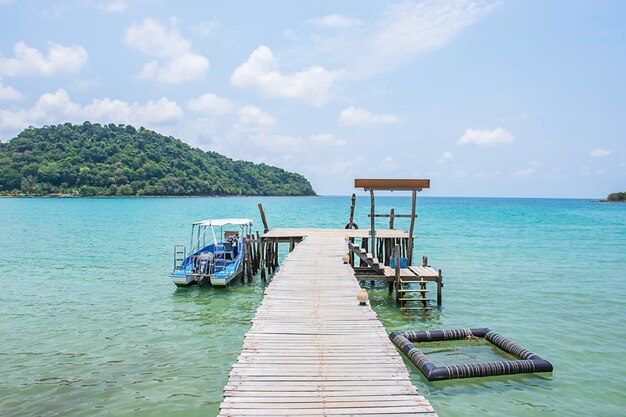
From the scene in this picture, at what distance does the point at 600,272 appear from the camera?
86.0 ft

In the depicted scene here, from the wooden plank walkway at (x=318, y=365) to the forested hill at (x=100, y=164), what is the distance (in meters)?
141

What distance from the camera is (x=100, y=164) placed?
144750mm

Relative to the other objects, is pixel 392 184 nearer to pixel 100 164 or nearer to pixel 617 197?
pixel 100 164

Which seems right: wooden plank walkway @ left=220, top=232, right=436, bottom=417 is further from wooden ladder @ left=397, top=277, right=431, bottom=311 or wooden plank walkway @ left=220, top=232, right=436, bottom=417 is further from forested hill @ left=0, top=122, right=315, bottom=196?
forested hill @ left=0, top=122, right=315, bottom=196

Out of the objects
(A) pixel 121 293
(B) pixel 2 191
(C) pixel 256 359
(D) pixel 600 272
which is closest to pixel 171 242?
(A) pixel 121 293

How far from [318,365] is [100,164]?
501ft

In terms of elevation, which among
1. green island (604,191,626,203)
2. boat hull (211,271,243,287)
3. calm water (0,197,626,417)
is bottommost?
calm water (0,197,626,417)

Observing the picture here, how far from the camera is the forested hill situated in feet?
444

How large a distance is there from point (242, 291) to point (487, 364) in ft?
39.7

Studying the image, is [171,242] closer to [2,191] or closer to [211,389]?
[211,389]

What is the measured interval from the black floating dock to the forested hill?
5498 inches

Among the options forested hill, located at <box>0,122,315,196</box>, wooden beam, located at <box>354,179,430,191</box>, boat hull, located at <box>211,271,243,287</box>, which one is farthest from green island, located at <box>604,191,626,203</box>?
boat hull, located at <box>211,271,243,287</box>

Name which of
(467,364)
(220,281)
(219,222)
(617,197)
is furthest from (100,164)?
(617,197)

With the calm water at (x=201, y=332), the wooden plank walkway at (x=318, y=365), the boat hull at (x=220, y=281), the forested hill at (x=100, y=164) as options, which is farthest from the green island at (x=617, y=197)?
the wooden plank walkway at (x=318, y=365)
